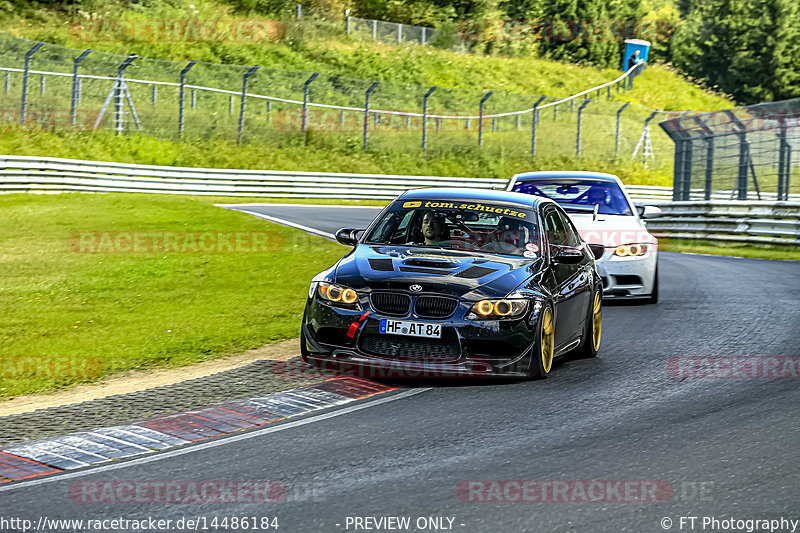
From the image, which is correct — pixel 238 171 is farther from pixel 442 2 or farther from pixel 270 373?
pixel 442 2

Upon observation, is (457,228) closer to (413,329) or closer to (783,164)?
(413,329)

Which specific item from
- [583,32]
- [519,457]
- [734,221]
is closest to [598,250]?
[519,457]

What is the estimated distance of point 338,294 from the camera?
25.7ft

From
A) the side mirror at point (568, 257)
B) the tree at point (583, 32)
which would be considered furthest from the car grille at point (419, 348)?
the tree at point (583, 32)

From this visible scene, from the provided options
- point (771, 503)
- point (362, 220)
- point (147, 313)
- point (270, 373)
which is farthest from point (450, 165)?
point (771, 503)

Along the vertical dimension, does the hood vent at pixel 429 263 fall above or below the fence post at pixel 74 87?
below

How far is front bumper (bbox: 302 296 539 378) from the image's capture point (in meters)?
7.48

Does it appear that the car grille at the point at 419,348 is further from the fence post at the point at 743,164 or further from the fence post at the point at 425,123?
the fence post at the point at 425,123

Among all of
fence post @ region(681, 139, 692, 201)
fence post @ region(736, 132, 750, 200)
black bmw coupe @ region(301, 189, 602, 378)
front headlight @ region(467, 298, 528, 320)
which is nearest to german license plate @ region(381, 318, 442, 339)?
black bmw coupe @ region(301, 189, 602, 378)

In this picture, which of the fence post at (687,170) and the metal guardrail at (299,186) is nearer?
Answer: the metal guardrail at (299,186)

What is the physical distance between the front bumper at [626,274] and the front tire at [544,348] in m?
4.31

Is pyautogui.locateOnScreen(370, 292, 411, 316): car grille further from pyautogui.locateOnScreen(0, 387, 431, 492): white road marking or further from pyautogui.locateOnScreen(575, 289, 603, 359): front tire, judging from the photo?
pyautogui.locateOnScreen(575, 289, 603, 359): front tire

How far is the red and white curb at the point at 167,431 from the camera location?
19.0 feet

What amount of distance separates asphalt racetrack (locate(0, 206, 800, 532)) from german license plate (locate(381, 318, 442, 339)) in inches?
16.9
